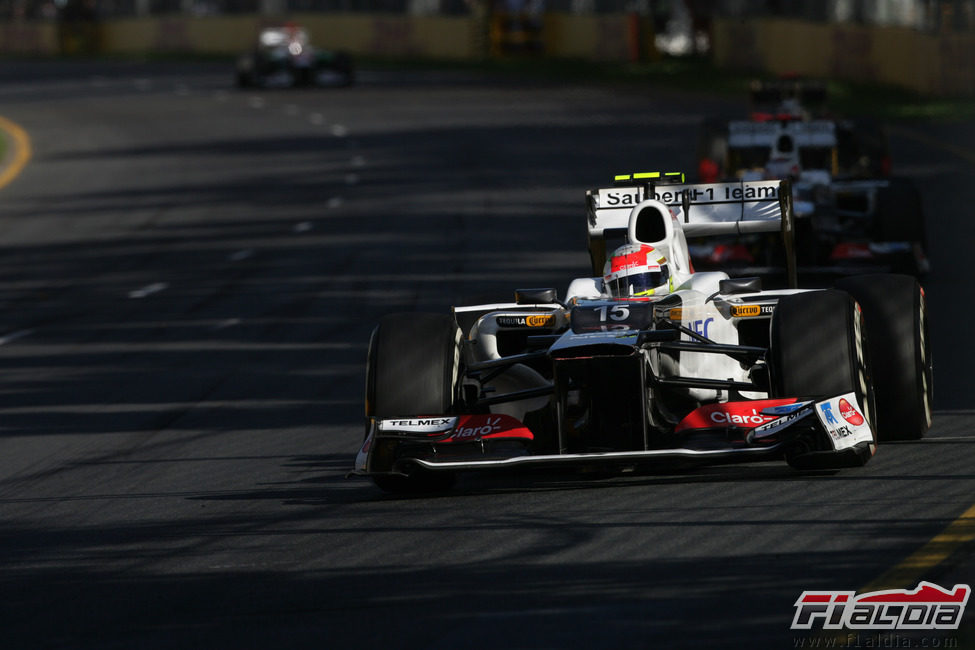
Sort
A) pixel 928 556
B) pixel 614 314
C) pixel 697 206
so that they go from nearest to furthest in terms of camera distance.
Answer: pixel 928 556
pixel 614 314
pixel 697 206

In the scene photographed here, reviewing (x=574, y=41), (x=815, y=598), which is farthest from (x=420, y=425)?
(x=574, y=41)

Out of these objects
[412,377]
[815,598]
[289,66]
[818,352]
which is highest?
[818,352]

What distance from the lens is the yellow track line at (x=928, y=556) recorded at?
24.2 feet

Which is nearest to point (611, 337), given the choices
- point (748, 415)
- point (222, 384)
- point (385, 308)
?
point (748, 415)

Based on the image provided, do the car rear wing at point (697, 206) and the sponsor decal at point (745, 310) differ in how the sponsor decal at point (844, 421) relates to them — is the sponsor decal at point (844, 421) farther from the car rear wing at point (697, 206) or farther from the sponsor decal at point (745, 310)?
the car rear wing at point (697, 206)

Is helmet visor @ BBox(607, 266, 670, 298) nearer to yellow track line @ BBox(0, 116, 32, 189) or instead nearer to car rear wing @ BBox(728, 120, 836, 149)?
car rear wing @ BBox(728, 120, 836, 149)

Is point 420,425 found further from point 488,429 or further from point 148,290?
point 148,290

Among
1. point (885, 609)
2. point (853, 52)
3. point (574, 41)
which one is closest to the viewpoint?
point (885, 609)

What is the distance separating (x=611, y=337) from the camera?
32.0 feet

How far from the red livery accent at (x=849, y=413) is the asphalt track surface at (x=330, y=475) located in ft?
0.93

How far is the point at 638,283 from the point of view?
1098 centimetres

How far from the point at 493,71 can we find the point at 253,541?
169 ft

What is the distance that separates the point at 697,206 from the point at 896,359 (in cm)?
249

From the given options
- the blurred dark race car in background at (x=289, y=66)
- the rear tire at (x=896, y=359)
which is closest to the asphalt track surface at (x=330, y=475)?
the rear tire at (x=896, y=359)
